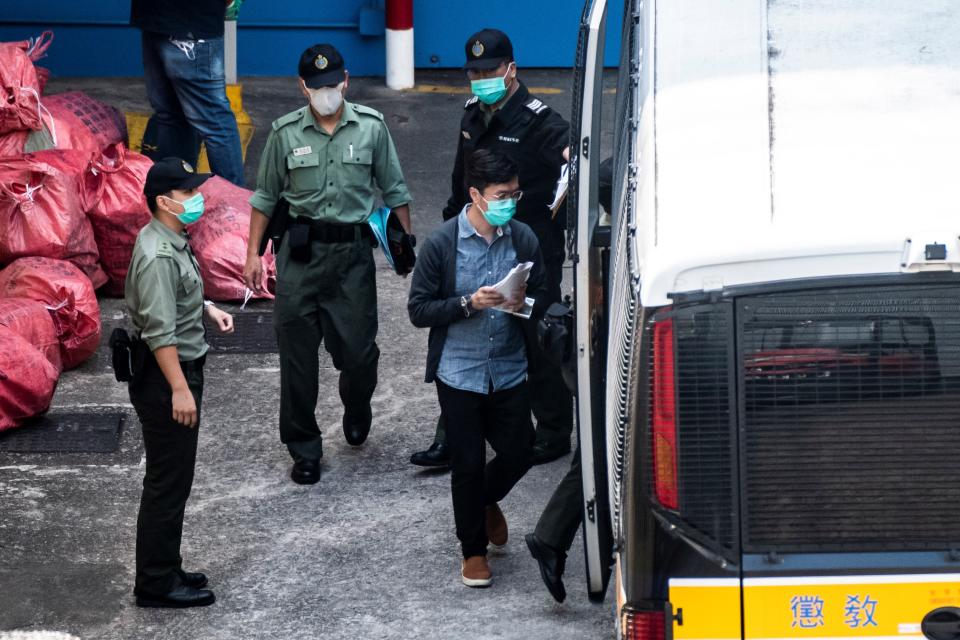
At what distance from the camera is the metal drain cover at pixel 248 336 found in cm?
782

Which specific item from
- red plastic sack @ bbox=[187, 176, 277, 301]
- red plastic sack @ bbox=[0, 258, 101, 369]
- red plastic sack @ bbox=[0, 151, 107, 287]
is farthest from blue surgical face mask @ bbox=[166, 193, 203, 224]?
red plastic sack @ bbox=[187, 176, 277, 301]

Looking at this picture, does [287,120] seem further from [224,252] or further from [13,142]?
[13,142]

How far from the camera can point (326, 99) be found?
21.0 ft

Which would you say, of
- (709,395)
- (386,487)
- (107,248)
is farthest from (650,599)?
(107,248)

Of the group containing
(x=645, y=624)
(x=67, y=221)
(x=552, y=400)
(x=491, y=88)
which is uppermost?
(x=491, y=88)

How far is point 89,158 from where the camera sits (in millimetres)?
8492

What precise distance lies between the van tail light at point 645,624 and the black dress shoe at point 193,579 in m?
2.35

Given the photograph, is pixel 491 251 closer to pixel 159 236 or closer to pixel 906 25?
pixel 159 236

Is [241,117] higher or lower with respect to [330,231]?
higher

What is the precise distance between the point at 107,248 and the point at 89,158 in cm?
61

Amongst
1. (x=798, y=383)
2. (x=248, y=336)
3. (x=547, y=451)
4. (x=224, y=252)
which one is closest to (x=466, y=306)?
(x=547, y=451)

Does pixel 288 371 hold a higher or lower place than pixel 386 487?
higher

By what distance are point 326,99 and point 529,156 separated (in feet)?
2.97

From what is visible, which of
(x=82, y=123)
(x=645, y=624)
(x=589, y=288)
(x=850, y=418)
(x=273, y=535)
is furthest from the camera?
(x=82, y=123)
